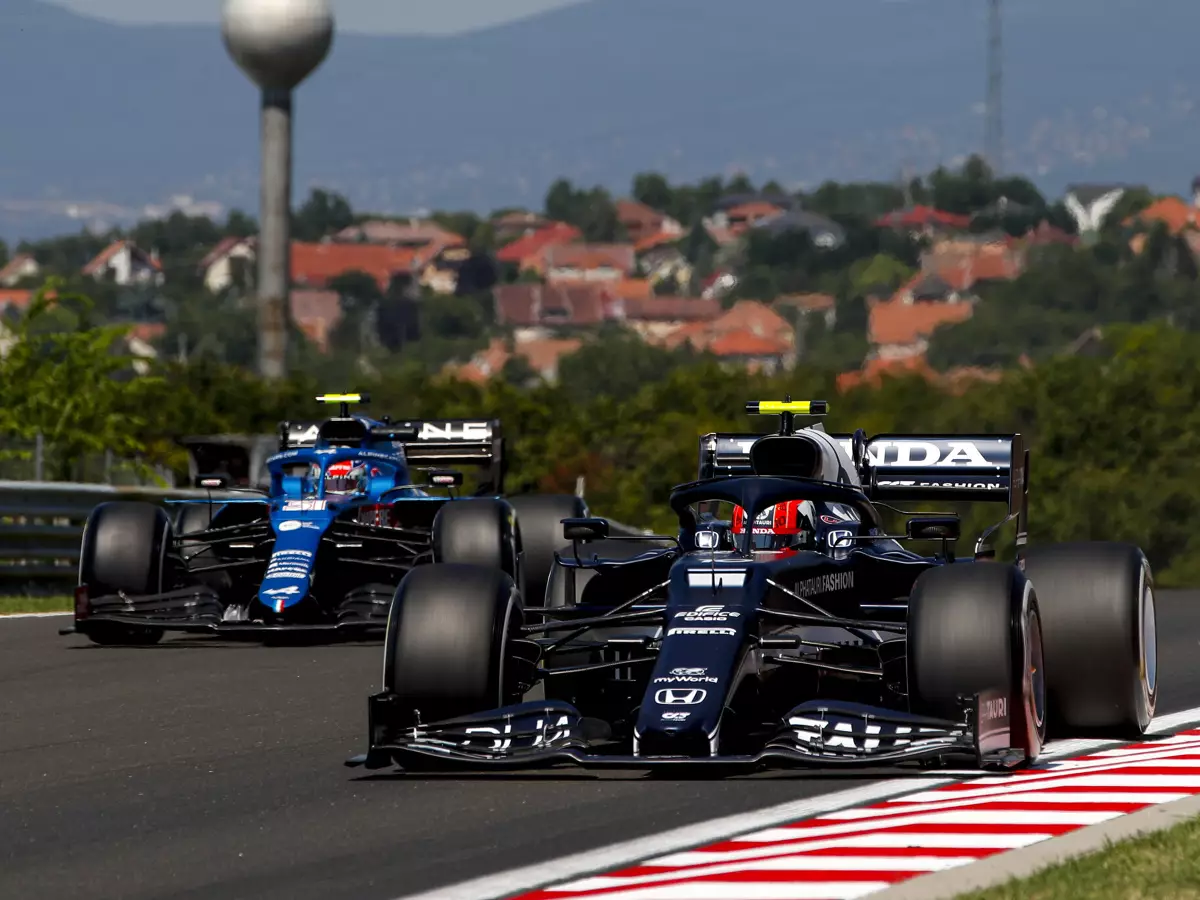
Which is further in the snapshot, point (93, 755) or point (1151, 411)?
point (1151, 411)

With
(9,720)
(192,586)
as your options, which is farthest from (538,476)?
(9,720)

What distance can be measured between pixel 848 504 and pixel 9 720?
14.5ft

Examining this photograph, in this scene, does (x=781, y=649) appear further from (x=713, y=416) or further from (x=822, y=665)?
(x=713, y=416)

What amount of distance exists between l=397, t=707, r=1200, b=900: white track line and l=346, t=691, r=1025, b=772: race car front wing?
0.13 metres

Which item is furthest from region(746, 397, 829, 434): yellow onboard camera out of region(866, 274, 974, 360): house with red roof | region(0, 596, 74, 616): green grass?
region(866, 274, 974, 360): house with red roof

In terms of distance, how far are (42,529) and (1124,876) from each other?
16.8 metres

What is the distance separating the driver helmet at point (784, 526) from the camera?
38.9 ft

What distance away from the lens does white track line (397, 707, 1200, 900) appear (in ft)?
26.3

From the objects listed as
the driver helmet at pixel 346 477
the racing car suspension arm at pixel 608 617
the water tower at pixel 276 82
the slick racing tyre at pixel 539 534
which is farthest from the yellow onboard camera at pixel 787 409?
the water tower at pixel 276 82

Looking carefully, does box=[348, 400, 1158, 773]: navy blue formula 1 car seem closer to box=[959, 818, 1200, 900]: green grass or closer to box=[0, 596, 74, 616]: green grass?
box=[959, 818, 1200, 900]: green grass

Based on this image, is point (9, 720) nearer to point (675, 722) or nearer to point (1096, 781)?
point (675, 722)

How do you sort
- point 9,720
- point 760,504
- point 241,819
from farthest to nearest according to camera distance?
point 9,720 < point 760,504 < point 241,819

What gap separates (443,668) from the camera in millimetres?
10883

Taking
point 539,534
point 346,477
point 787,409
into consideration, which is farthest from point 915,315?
point 787,409
